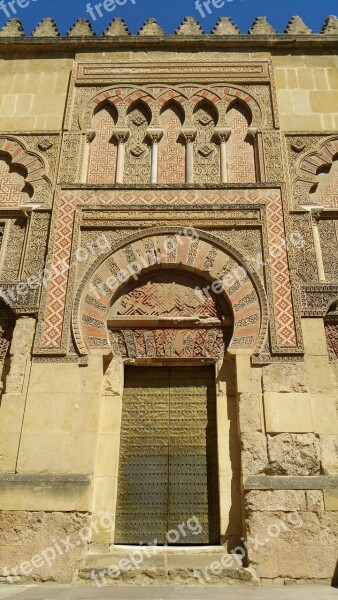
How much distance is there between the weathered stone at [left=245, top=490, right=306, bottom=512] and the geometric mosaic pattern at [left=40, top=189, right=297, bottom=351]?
4.33 ft

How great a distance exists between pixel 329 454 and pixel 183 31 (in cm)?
560

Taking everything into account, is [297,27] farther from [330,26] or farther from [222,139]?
[222,139]

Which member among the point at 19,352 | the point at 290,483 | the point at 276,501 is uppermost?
the point at 19,352

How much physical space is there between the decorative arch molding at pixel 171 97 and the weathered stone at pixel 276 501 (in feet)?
14.4

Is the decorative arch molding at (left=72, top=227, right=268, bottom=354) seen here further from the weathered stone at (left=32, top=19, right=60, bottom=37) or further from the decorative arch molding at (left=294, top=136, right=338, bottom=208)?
the weathered stone at (left=32, top=19, right=60, bottom=37)

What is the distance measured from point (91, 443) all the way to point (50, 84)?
461 cm

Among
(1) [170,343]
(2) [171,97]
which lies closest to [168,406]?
(1) [170,343]

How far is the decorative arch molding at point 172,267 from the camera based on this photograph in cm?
479

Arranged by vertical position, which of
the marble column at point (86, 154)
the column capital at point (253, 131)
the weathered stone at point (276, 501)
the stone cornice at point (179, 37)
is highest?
the stone cornice at point (179, 37)

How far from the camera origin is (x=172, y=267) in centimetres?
521

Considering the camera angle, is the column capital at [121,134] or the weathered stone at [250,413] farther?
the column capital at [121,134]

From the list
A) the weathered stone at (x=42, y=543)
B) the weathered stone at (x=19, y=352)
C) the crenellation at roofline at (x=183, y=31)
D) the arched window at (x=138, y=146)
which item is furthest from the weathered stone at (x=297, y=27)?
the weathered stone at (x=42, y=543)

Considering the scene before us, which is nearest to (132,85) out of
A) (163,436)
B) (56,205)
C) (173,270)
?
(56,205)

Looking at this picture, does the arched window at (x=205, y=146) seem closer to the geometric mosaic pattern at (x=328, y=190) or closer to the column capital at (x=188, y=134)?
the column capital at (x=188, y=134)
